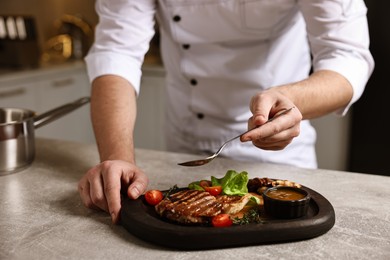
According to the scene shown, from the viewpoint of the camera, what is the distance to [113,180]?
0.96m

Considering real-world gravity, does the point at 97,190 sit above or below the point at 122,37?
below

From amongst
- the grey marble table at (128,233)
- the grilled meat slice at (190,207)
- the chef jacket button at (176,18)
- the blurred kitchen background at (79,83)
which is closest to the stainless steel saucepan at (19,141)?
the grey marble table at (128,233)

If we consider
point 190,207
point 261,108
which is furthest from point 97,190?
point 261,108

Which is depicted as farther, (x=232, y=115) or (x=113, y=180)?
(x=232, y=115)

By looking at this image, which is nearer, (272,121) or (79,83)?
(272,121)

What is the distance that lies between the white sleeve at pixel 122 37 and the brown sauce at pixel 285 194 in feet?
1.91

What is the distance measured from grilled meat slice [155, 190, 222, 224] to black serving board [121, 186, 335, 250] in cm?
1

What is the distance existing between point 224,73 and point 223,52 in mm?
60

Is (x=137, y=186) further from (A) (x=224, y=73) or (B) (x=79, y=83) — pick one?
(B) (x=79, y=83)

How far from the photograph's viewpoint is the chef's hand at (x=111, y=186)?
934mm

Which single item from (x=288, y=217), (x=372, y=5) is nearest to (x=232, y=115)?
(x=288, y=217)

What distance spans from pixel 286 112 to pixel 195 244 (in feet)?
1.05

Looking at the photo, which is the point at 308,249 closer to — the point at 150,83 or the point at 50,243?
the point at 50,243

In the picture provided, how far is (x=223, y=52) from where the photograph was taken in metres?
1.49
